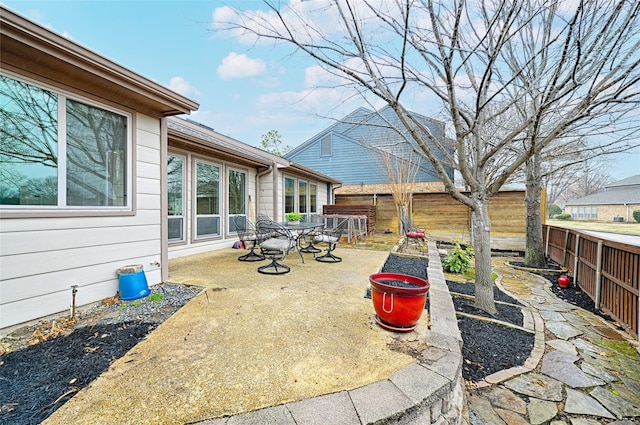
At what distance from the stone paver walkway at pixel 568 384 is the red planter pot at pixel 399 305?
2.29 ft

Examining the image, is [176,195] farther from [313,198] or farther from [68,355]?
[313,198]

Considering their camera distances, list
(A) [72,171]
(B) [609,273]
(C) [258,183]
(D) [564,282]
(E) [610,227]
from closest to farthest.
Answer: (A) [72,171]
(B) [609,273]
(D) [564,282]
(C) [258,183]
(E) [610,227]

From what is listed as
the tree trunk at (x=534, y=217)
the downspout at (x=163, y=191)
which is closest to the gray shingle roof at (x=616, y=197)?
the tree trunk at (x=534, y=217)

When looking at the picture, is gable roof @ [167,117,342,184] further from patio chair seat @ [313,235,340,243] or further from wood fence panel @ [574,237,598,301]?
wood fence panel @ [574,237,598,301]

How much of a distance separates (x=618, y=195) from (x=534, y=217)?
29366 mm

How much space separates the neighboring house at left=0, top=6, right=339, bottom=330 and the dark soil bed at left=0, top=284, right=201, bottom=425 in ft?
1.31

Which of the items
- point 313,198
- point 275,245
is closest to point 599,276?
point 275,245

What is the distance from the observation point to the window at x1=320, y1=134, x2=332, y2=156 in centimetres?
1559

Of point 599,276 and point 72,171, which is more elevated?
point 72,171

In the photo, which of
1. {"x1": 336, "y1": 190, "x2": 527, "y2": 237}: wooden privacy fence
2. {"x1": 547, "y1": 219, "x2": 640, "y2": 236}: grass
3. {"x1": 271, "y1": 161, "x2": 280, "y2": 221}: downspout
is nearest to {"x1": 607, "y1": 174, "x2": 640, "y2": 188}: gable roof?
{"x1": 547, "y1": 219, "x2": 640, "y2": 236}: grass

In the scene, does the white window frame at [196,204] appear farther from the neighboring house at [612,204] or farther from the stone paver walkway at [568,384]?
the neighboring house at [612,204]

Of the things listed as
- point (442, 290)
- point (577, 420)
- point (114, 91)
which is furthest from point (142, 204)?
point (577, 420)

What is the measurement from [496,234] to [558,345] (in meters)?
8.33

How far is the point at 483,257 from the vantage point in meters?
3.61
